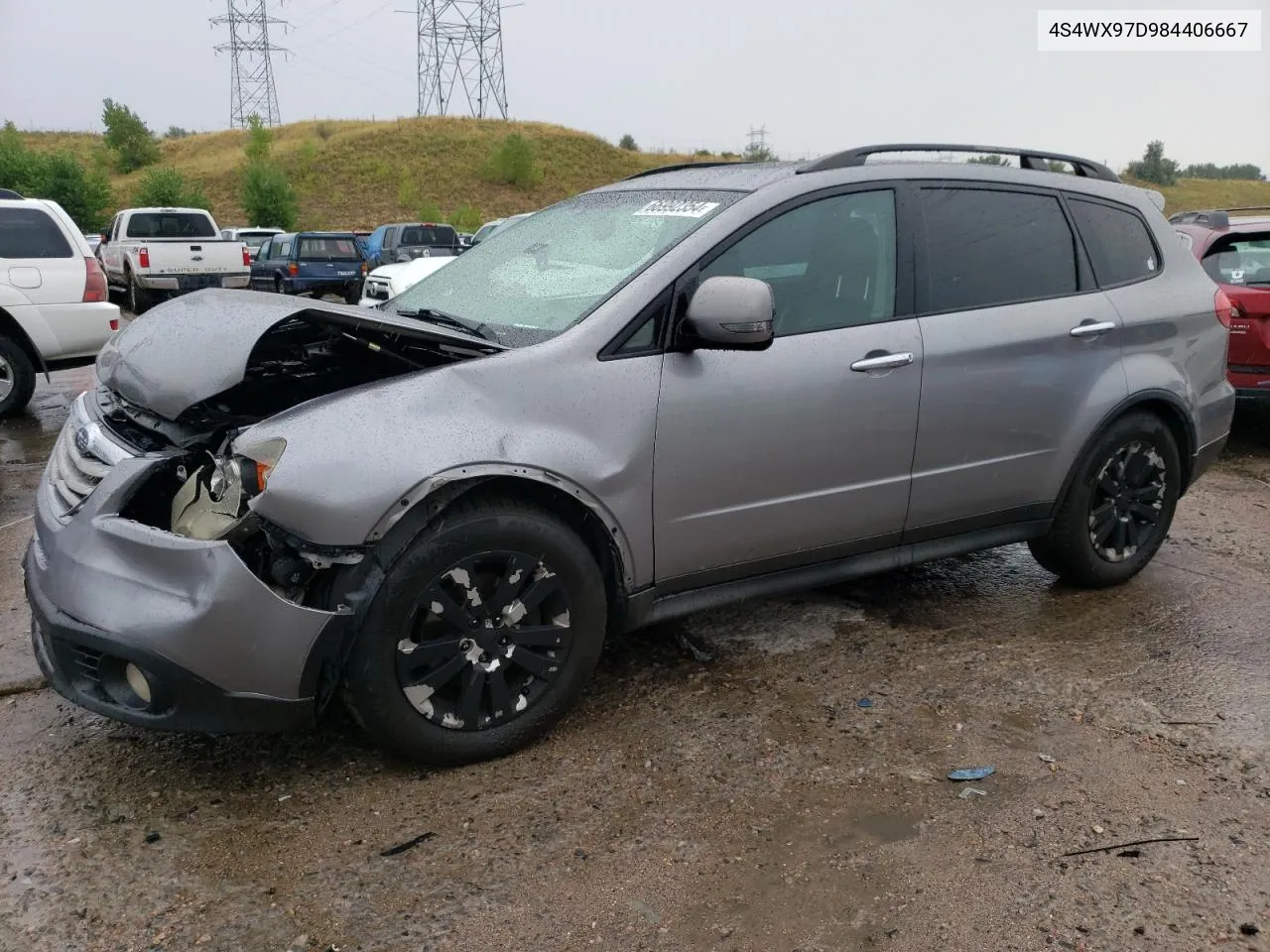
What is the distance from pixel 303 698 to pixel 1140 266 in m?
3.72

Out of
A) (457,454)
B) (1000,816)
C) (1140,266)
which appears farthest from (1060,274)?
Result: (457,454)

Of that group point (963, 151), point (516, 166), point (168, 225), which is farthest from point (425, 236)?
point (516, 166)

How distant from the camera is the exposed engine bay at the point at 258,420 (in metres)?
2.56

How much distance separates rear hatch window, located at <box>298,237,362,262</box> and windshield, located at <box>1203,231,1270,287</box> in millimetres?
17124

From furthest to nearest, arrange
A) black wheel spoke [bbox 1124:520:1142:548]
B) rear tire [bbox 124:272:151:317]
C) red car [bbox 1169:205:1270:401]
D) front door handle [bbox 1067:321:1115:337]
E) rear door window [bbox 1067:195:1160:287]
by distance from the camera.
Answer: rear tire [bbox 124:272:151:317], red car [bbox 1169:205:1270:401], black wheel spoke [bbox 1124:520:1142:548], rear door window [bbox 1067:195:1160:287], front door handle [bbox 1067:321:1115:337]

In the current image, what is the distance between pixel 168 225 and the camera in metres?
17.8

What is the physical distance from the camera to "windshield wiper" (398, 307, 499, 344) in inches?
124

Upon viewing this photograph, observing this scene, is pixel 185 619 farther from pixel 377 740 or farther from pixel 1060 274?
pixel 1060 274

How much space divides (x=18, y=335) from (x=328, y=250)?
518 inches

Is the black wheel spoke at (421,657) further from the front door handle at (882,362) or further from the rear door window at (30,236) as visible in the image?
the rear door window at (30,236)

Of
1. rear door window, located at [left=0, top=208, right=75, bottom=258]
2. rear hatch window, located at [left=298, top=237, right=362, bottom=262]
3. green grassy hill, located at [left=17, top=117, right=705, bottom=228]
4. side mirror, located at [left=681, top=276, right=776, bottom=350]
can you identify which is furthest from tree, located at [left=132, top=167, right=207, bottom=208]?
side mirror, located at [left=681, top=276, right=776, bottom=350]

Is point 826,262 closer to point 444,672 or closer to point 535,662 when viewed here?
point 535,662

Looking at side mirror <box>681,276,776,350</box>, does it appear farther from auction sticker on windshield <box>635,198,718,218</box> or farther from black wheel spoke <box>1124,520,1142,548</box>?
black wheel spoke <box>1124,520,1142,548</box>

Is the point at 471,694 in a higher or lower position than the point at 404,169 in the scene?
lower
